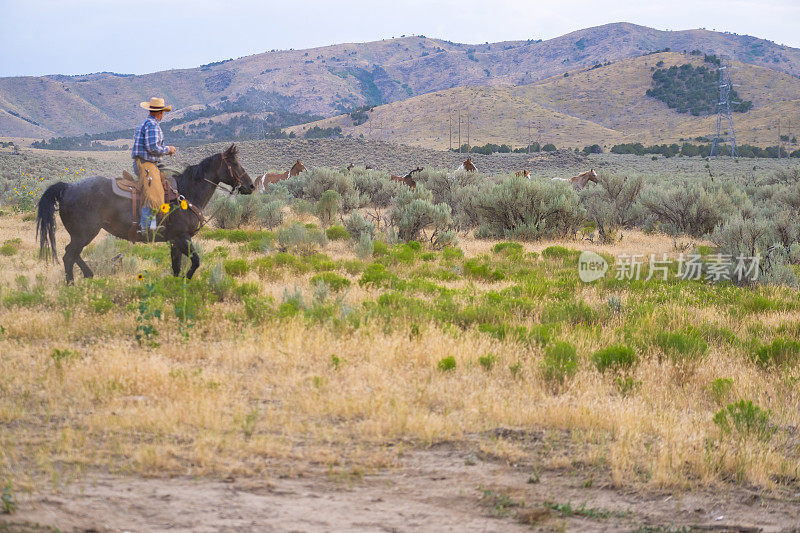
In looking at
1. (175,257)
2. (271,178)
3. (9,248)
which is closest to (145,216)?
(175,257)

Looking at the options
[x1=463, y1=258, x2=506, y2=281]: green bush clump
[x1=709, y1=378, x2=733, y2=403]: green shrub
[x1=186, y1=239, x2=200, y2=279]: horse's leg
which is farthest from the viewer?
[x1=463, y1=258, x2=506, y2=281]: green bush clump

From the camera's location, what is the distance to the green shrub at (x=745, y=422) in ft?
16.3

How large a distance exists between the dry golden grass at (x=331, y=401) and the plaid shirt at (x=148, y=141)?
247cm

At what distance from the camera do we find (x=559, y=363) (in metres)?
6.39

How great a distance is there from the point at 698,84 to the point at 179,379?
114 metres

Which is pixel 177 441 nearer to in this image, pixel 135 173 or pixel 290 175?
pixel 135 173

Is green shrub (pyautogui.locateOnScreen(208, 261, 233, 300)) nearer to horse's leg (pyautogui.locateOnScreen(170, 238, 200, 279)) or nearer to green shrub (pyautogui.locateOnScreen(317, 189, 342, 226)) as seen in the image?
horse's leg (pyautogui.locateOnScreen(170, 238, 200, 279))

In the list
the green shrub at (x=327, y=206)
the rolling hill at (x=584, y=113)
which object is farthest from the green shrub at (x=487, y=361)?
the rolling hill at (x=584, y=113)

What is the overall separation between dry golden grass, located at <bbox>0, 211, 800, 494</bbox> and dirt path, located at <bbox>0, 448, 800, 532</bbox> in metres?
0.19

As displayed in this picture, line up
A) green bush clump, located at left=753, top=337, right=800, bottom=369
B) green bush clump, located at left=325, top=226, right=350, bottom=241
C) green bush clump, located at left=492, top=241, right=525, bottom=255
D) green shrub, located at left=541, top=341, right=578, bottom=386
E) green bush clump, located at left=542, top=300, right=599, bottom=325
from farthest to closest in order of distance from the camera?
green bush clump, located at left=325, top=226, right=350, bottom=241 → green bush clump, located at left=492, top=241, right=525, bottom=255 → green bush clump, located at left=542, top=300, right=599, bottom=325 → green bush clump, located at left=753, top=337, right=800, bottom=369 → green shrub, located at left=541, top=341, right=578, bottom=386

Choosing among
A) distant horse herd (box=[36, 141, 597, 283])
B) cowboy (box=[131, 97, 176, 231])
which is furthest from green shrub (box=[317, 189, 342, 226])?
cowboy (box=[131, 97, 176, 231])

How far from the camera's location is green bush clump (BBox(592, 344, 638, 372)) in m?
6.45
